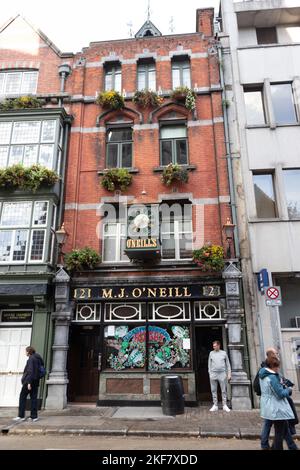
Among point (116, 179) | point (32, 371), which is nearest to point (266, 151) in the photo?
point (116, 179)

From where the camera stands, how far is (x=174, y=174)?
13266 mm

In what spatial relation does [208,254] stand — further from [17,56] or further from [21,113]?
[17,56]

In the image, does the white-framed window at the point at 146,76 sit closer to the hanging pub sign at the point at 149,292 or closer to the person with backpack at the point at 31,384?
the hanging pub sign at the point at 149,292

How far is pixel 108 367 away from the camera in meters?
12.0

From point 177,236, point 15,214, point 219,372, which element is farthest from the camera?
point 177,236

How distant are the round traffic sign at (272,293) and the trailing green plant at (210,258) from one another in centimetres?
240

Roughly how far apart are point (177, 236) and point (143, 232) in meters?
1.38

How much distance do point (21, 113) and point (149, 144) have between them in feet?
17.2

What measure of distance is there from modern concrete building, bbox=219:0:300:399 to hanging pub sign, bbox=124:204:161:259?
3.06m

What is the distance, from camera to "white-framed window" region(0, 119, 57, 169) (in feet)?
44.8

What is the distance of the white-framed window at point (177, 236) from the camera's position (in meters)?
13.0

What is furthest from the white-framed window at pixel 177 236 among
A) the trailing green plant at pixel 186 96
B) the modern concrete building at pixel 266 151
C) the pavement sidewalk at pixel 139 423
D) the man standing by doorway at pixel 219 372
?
the pavement sidewalk at pixel 139 423

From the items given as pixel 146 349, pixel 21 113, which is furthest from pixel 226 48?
pixel 146 349

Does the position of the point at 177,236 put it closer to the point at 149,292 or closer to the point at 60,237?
the point at 149,292
